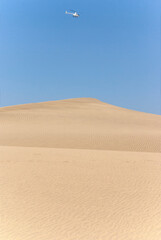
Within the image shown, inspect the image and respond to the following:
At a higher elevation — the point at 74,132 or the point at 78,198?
the point at 74,132

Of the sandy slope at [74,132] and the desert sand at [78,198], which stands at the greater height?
the sandy slope at [74,132]

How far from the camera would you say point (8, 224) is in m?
5.01

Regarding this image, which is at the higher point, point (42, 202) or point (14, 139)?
point (14, 139)

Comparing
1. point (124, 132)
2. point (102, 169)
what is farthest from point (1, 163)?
point (124, 132)

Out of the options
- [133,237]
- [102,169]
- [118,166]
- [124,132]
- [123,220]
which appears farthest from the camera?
[124,132]

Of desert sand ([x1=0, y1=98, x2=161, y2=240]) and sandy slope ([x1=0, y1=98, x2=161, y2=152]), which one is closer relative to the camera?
desert sand ([x1=0, y1=98, x2=161, y2=240])

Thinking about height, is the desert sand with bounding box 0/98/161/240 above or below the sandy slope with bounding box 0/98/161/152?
below

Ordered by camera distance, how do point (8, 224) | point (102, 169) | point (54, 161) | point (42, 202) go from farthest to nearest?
point (54, 161)
point (102, 169)
point (42, 202)
point (8, 224)

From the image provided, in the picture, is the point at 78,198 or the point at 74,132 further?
the point at 74,132

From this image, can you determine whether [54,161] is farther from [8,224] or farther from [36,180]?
[8,224]

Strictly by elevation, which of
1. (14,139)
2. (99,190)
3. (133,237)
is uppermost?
(14,139)

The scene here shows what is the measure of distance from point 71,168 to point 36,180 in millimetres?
1883

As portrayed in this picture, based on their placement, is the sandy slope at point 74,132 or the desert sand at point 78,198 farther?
the sandy slope at point 74,132

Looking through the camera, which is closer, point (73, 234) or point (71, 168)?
point (73, 234)
